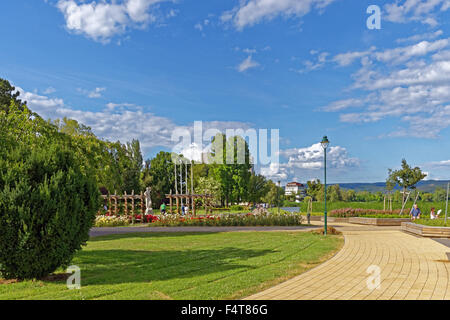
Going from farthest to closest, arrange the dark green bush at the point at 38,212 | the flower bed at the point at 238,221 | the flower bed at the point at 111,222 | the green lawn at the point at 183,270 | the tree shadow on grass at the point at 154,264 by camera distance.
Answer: the flower bed at the point at 111,222, the flower bed at the point at 238,221, the tree shadow on grass at the point at 154,264, the dark green bush at the point at 38,212, the green lawn at the point at 183,270

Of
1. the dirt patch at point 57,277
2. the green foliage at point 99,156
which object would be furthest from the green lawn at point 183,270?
the green foliage at point 99,156

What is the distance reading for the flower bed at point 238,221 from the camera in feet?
77.5

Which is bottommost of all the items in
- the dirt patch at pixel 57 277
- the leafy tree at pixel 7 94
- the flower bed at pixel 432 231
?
the flower bed at pixel 432 231

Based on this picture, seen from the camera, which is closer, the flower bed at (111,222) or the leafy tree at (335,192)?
the flower bed at (111,222)

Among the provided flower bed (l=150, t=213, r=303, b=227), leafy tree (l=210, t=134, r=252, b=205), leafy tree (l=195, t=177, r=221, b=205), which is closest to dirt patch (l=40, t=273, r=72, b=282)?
flower bed (l=150, t=213, r=303, b=227)

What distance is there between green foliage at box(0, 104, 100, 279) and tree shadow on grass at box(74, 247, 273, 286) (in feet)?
3.28

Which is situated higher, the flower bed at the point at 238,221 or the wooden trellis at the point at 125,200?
the wooden trellis at the point at 125,200

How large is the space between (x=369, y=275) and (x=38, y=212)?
702 centimetres

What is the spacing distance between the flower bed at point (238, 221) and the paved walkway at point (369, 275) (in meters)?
11.7

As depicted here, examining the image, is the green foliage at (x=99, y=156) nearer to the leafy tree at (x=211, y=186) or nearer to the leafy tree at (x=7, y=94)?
the leafy tree at (x=7, y=94)

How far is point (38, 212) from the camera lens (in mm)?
7273
